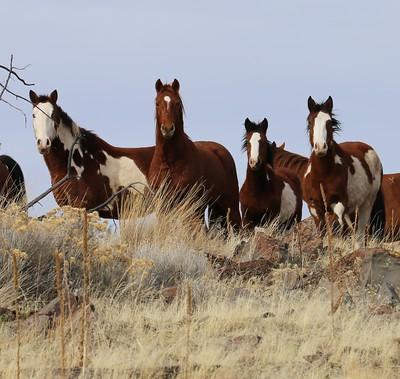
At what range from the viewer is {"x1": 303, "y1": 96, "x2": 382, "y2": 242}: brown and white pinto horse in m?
16.6

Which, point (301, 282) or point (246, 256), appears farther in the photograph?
point (246, 256)

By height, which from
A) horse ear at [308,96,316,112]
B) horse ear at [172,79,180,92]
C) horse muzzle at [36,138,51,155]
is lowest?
horse muzzle at [36,138,51,155]

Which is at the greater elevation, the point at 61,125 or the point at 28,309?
the point at 61,125

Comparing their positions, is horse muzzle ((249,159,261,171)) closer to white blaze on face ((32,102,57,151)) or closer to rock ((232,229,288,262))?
white blaze on face ((32,102,57,151))

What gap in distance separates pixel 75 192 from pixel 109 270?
632 centimetres

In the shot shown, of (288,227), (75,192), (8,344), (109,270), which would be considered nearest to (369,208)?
(288,227)

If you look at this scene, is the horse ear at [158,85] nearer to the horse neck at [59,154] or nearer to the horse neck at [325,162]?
the horse neck at [59,154]

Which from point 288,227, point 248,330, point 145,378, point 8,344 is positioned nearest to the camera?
point 145,378

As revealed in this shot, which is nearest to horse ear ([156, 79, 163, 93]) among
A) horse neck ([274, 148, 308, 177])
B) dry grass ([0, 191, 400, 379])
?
dry grass ([0, 191, 400, 379])

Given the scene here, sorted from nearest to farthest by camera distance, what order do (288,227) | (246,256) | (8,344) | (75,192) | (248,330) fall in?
(8,344)
(248,330)
(246,256)
(75,192)
(288,227)

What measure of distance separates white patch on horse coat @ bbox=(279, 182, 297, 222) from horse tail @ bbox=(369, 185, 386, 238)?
1532mm

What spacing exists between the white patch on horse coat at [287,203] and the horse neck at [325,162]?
6.77 ft

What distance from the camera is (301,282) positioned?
11.0m

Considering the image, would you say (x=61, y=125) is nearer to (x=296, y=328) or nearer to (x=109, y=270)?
(x=109, y=270)
